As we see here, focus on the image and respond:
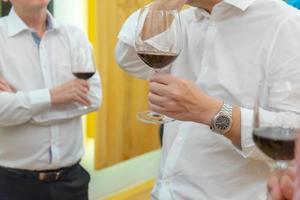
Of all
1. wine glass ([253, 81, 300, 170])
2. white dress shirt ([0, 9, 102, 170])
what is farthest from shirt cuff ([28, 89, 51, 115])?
wine glass ([253, 81, 300, 170])

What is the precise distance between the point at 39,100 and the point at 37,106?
3cm

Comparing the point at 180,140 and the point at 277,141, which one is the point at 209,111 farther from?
the point at 277,141

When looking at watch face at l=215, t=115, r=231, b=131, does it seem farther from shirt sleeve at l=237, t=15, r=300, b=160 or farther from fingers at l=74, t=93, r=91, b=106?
fingers at l=74, t=93, r=91, b=106

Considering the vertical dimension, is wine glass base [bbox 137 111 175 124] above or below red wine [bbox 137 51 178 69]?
below

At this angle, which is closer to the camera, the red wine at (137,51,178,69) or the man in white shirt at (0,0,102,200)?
the red wine at (137,51,178,69)

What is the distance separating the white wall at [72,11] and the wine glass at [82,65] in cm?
95

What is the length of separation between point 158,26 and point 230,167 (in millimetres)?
471

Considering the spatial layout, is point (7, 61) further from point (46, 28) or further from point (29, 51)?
point (46, 28)

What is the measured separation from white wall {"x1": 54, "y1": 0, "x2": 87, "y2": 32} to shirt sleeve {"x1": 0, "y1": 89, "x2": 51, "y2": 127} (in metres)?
1.07

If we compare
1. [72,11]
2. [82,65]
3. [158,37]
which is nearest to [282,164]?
[158,37]

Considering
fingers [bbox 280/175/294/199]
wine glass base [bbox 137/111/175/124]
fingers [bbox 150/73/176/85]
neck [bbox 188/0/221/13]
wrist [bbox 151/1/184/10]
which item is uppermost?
neck [bbox 188/0/221/13]

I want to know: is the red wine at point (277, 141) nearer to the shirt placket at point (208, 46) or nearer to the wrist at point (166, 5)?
the shirt placket at point (208, 46)

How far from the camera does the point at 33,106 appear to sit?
81.4 inches

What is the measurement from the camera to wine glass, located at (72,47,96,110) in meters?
2.10
